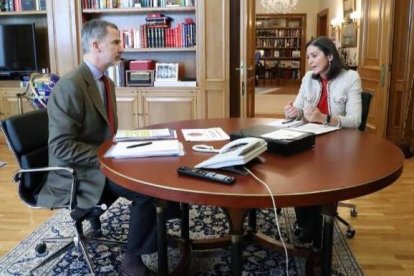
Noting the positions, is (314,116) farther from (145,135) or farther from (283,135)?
(145,135)

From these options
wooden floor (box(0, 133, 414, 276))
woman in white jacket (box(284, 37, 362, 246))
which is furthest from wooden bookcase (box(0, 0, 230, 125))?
woman in white jacket (box(284, 37, 362, 246))

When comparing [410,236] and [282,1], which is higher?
[282,1]

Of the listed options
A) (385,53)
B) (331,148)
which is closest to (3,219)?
(331,148)

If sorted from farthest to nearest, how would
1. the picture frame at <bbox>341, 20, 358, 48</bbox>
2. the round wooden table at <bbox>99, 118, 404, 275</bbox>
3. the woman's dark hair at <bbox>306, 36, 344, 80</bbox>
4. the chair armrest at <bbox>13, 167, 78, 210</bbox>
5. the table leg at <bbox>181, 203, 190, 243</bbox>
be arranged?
1. the picture frame at <bbox>341, 20, 358, 48</bbox>
2. the woman's dark hair at <bbox>306, 36, 344, 80</bbox>
3. the table leg at <bbox>181, 203, 190, 243</bbox>
4. the chair armrest at <bbox>13, 167, 78, 210</bbox>
5. the round wooden table at <bbox>99, 118, 404, 275</bbox>

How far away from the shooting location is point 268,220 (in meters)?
2.79

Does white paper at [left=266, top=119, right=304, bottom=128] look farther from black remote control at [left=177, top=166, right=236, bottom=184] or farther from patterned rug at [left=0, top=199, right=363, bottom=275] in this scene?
black remote control at [left=177, top=166, right=236, bottom=184]

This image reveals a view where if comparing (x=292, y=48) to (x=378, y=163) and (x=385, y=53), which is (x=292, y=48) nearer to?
(x=385, y=53)

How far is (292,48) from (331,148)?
13737mm

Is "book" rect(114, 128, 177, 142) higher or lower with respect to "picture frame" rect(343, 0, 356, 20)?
lower

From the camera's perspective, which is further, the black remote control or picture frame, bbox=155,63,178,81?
picture frame, bbox=155,63,178,81

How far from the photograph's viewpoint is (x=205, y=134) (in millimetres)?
2070

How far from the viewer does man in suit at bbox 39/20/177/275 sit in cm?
192

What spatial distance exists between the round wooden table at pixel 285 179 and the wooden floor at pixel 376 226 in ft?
2.62

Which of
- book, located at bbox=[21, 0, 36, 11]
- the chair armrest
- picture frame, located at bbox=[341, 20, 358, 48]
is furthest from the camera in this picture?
picture frame, located at bbox=[341, 20, 358, 48]
